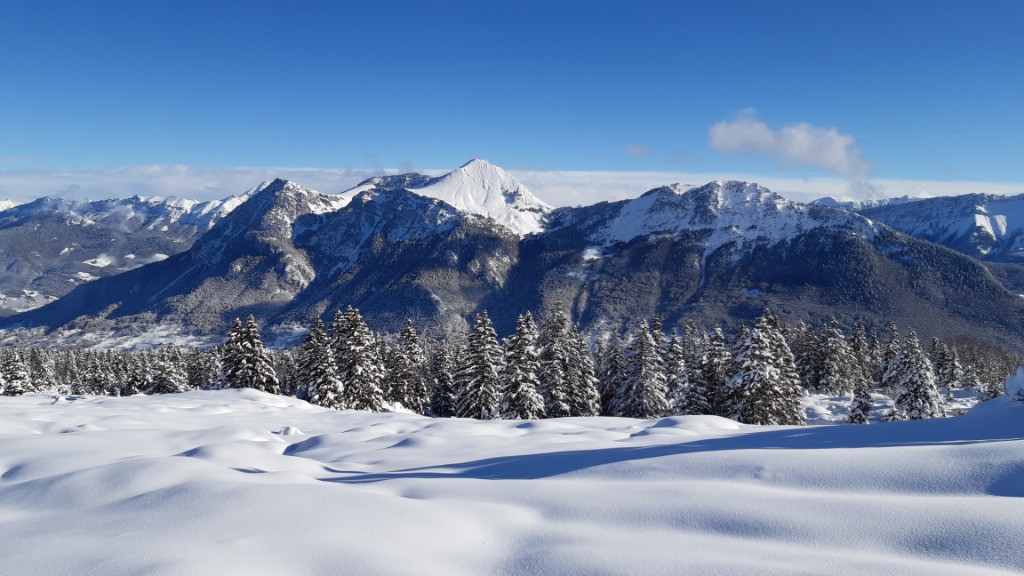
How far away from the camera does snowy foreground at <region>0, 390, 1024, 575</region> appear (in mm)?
4078

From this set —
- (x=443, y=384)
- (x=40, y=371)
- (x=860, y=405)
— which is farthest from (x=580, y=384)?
(x=40, y=371)

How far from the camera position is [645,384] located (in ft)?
117

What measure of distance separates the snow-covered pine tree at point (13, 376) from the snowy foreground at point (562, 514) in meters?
60.5

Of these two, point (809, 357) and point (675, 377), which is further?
point (809, 357)

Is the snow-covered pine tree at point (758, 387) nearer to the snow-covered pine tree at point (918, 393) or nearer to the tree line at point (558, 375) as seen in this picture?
the tree line at point (558, 375)

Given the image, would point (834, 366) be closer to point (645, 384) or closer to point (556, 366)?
point (645, 384)

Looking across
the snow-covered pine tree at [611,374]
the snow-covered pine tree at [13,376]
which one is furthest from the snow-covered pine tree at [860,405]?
the snow-covered pine tree at [13,376]

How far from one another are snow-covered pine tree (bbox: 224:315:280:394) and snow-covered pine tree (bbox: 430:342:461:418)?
14244mm

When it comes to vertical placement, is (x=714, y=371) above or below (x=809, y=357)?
above

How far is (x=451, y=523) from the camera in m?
4.96

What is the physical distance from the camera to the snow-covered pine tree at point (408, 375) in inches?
1666

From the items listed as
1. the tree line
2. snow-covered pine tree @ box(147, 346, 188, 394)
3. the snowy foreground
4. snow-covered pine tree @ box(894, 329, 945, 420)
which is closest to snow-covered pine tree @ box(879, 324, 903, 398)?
the tree line

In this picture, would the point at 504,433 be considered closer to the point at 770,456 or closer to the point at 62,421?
the point at 770,456

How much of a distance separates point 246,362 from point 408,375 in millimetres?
12500
